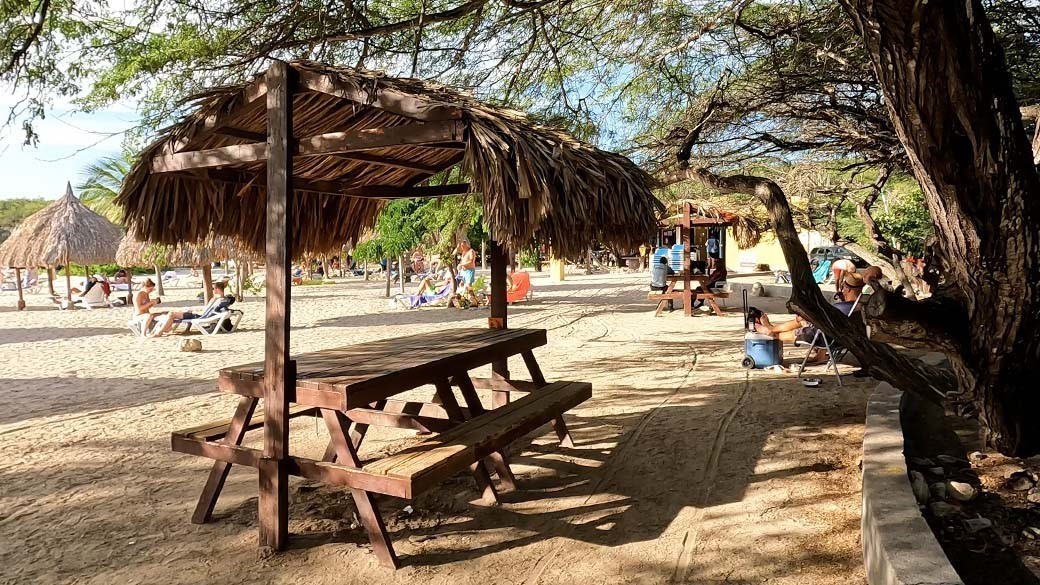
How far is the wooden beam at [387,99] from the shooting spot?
10.6 feet

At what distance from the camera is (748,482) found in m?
4.12

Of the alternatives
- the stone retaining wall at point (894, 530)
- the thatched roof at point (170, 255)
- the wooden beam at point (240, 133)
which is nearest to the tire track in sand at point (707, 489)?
the stone retaining wall at point (894, 530)

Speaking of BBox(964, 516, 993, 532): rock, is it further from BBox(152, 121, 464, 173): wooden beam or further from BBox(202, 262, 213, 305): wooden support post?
BBox(202, 262, 213, 305): wooden support post

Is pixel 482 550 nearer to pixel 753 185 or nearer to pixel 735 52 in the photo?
pixel 753 185

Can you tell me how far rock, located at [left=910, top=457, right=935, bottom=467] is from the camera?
4234 millimetres

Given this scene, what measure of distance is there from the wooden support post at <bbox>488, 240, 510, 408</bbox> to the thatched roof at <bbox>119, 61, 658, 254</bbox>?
735 millimetres

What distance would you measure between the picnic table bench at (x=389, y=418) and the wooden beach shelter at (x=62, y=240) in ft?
66.1

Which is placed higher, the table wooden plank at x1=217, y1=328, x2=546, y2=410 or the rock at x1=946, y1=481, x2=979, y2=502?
the table wooden plank at x1=217, y1=328, x2=546, y2=410

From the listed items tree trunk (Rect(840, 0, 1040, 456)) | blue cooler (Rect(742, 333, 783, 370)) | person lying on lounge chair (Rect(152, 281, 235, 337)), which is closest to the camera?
tree trunk (Rect(840, 0, 1040, 456))

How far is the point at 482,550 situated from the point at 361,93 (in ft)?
7.74

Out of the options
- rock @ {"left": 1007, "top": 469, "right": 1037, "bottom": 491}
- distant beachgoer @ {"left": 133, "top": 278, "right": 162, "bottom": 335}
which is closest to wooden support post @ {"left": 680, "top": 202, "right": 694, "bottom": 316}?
rock @ {"left": 1007, "top": 469, "right": 1037, "bottom": 491}

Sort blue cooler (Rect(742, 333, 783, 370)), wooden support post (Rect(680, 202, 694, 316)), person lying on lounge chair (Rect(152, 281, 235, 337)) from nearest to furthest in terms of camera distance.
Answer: blue cooler (Rect(742, 333, 783, 370))
person lying on lounge chair (Rect(152, 281, 235, 337))
wooden support post (Rect(680, 202, 694, 316))

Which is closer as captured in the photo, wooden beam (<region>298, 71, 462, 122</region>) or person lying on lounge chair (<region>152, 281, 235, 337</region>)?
wooden beam (<region>298, 71, 462, 122</region>)

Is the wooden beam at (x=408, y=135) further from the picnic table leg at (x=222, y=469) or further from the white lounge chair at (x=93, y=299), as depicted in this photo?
the white lounge chair at (x=93, y=299)
